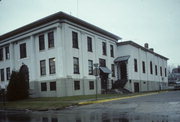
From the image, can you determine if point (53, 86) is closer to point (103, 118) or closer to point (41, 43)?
point (41, 43)

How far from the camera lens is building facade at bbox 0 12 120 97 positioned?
87.7ft

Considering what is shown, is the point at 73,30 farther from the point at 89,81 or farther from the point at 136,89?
the point at 136,89

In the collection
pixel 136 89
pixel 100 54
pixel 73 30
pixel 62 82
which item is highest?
pixel 73 30

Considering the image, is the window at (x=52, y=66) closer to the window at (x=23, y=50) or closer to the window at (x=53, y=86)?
the window at (x=53, y=86)

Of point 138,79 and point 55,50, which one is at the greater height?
point 55,50

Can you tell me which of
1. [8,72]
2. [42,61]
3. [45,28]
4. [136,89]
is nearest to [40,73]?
[42,61]

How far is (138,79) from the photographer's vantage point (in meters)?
40.2

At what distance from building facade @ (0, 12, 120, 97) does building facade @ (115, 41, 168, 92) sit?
9.15ft

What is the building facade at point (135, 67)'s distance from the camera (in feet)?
122

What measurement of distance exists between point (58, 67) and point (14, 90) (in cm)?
596

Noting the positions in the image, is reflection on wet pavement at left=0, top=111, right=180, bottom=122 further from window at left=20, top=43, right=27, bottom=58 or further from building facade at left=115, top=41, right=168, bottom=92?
building facade at left=115, top=41, right=168, bottom=92

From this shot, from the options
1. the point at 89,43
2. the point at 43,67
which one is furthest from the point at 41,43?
the point at 89,43

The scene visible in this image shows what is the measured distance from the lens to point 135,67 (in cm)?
3978

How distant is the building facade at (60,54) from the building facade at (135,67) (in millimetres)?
2790
